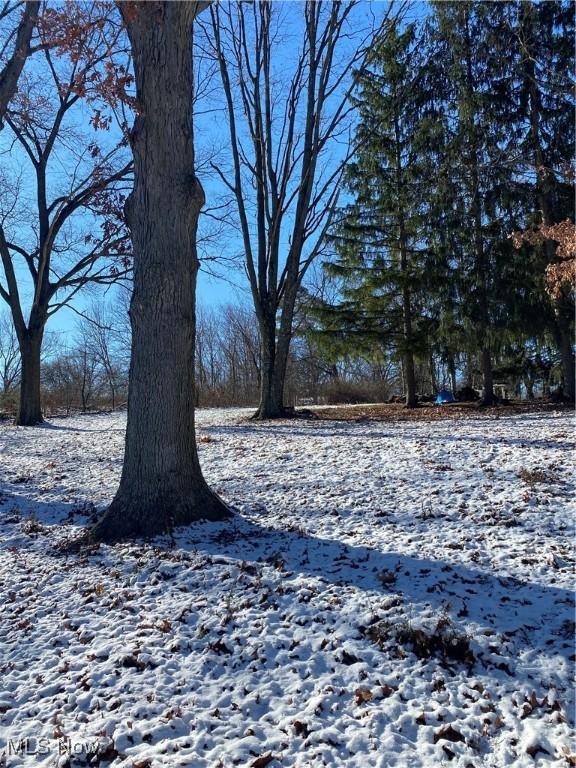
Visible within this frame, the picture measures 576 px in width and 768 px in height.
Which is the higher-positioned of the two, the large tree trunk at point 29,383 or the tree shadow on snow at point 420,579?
the large tree trunk at point 29,383

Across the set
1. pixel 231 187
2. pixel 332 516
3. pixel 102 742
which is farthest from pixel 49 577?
pixel 231 187

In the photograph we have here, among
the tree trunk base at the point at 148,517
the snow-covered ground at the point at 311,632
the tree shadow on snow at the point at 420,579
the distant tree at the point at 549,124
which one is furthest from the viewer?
the distant tree at the point at 549,124

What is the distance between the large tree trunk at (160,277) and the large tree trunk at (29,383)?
42.0 feet

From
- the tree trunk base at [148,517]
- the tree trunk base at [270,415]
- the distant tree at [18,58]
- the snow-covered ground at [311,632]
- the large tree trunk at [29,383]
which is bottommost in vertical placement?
the snow-covered ground at [311,632]

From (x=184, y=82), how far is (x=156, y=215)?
56.3 inches

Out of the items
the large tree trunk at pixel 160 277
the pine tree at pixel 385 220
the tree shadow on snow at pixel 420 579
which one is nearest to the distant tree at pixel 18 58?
the large tree trunk at pixel 160 277

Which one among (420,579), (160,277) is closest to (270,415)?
(160,277)

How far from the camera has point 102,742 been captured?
244 centimetres

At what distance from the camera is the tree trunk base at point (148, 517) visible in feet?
16.4

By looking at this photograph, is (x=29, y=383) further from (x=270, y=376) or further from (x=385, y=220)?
(x=385, y=220)

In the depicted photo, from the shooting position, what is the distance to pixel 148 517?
5.09 m

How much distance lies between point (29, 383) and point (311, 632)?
15.6 metres

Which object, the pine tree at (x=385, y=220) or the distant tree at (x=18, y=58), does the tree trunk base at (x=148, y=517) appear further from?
the pine tree at (x=385, y=220)

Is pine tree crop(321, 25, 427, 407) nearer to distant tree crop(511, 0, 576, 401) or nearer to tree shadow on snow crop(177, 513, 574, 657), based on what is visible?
distant tree crop(511, 0, 576, 401)
